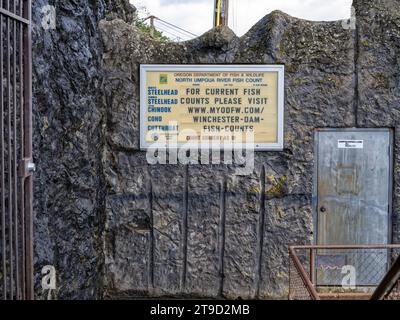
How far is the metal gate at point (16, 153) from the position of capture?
2850 mm

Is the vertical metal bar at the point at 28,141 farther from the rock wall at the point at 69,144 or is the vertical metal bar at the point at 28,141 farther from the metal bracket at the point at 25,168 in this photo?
the rock wall at the point at 69,144

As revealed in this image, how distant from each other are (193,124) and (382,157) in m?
1.75

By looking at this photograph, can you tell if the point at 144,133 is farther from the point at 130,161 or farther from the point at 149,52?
the point at 149,52

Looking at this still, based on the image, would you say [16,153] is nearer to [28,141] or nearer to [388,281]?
[28,141]

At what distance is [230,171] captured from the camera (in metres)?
4.76

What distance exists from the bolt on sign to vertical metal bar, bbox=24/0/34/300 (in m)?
1.69

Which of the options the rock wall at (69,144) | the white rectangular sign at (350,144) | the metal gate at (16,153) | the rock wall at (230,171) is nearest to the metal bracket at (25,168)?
the metal gate at (16,153)

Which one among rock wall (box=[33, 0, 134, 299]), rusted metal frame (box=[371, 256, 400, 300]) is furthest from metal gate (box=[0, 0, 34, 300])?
rusted metal frame (box=[371, 256, 400, 300])

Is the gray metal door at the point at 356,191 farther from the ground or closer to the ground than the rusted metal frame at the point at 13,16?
closer to the ground


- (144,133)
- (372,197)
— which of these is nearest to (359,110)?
(372,197)

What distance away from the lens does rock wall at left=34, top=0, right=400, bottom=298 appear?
4.71 m

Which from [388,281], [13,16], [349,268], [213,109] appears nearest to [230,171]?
[213,109]

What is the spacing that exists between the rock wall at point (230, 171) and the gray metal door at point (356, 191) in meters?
0.10
